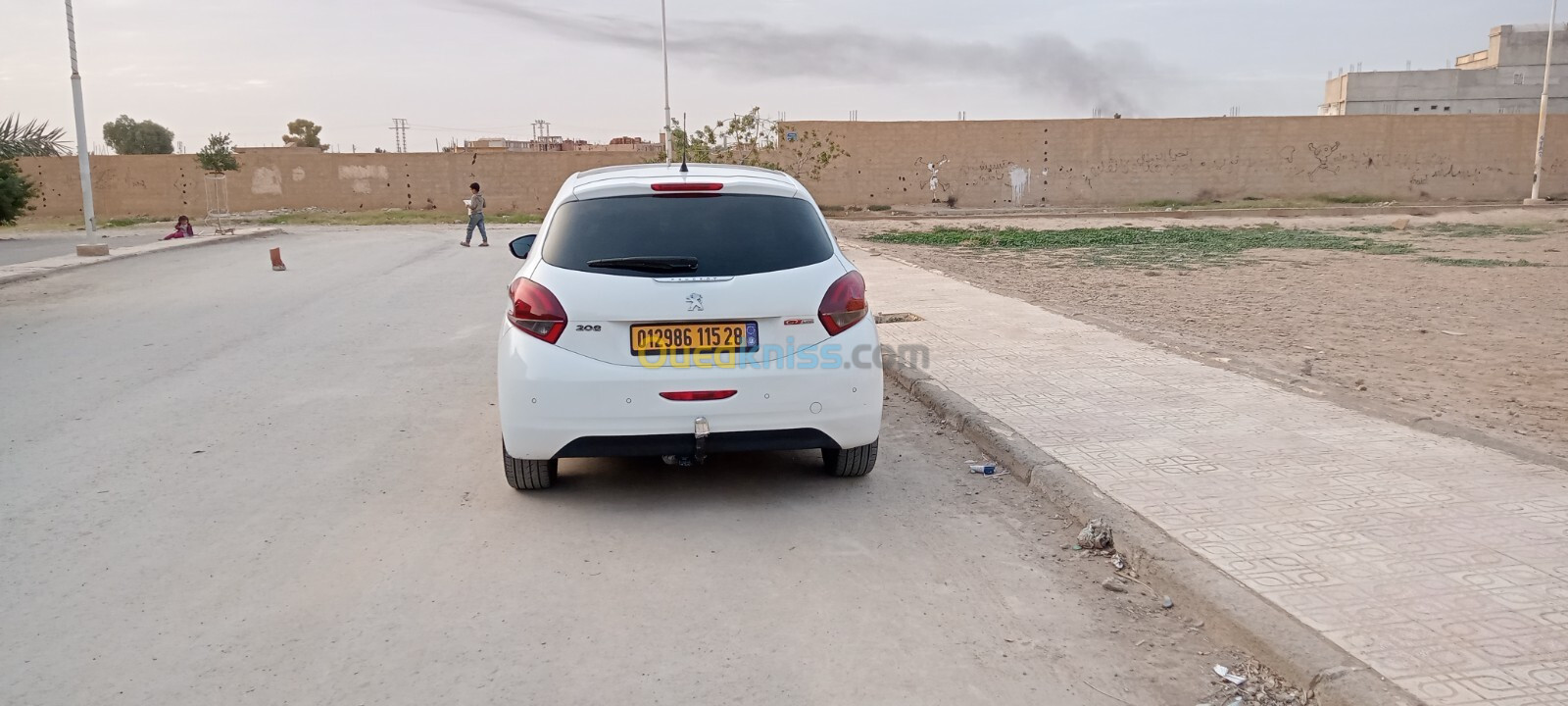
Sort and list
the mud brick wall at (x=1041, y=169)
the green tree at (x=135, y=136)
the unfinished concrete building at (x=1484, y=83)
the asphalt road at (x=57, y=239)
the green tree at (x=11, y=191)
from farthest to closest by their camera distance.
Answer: the green tree at (x=135, y=136) → the unfinished concrete building at (x=1484, y=83) → the mud brick wall at (x=1041, y=169) → the green tree at (x=11, y=191) → the asphalt road at (x=57, y=239)

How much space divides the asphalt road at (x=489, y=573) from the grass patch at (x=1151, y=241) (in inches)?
536

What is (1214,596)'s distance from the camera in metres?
4.05

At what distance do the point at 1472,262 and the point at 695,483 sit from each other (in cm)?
1732

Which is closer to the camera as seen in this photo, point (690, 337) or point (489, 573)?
point (489, 573)

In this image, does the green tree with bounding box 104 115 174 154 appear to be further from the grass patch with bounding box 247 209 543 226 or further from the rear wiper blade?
the rear wiper blade

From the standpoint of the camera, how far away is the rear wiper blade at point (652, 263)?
5246mm

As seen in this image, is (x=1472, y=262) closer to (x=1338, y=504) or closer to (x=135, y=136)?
(x=1338, y=504)

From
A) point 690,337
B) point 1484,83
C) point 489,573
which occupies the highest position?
point 1484,83

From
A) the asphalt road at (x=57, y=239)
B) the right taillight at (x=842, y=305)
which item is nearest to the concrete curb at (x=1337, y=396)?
the right taillight at (x=842, y=305)

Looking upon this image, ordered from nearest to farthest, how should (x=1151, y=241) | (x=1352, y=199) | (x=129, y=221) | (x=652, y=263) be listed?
(x=652, y=263)
(x=1151, y=241)
(x=129, y=221)
(x=1352, y=199)

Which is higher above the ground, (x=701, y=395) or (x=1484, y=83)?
(x=1484, y=83)

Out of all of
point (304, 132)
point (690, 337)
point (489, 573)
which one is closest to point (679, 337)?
point (690, 337)

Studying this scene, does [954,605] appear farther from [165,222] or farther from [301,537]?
[165,222]

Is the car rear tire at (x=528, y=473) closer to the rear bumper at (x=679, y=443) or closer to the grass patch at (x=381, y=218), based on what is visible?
the rear bumper at (x=679, y=443)
